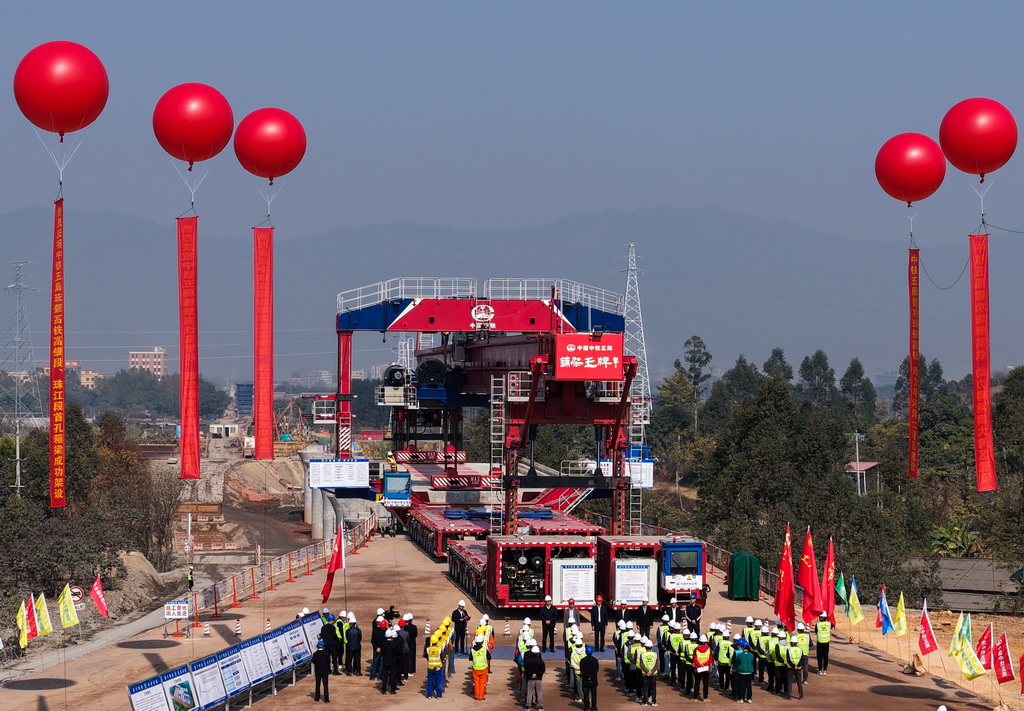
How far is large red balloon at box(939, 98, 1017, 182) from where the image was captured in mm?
28844

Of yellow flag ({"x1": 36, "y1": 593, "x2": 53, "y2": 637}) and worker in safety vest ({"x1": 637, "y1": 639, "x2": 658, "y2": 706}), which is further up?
yellow flag ({"x1": 36, "y1": 593, "x2": 53, "y2": 637})

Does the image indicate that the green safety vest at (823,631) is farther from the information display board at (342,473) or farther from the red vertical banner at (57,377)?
the information display board at (342,473)

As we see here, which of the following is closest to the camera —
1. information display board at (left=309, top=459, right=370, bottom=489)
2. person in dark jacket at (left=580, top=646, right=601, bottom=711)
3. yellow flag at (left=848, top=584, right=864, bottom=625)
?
person in dark jacket at (left=580, top=646, right=601, bottom=711)

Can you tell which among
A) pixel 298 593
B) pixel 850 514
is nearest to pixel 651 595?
pixel 298 593

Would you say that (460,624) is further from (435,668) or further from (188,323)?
(188,323)

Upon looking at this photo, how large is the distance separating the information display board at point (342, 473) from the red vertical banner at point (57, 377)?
103ft

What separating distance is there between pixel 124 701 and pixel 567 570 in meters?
11.6

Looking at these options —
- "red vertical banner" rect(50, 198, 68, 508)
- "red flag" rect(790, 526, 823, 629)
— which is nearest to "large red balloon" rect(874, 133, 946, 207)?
"red flag" rect(790, 526, 823, 629)

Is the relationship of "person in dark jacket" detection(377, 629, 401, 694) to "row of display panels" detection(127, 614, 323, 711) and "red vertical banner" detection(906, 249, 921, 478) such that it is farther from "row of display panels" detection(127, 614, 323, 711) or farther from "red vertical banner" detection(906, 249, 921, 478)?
"red vertical banner" detection(906, 249, 921, 478)

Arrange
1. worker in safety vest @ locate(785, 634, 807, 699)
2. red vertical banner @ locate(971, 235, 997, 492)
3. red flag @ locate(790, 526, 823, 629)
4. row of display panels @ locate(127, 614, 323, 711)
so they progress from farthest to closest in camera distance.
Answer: red vertical banner @ locate(971, 235, 997, 492) < red flag @ locate(790, 526, 823, 629) < worker in safety vest @ locate(785, 634, 807, 699) < row of display panels @ locate(127, 614, 323, 711)

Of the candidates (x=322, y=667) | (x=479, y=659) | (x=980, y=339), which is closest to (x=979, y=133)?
(x=980, y=339)

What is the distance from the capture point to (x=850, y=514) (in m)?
61.0

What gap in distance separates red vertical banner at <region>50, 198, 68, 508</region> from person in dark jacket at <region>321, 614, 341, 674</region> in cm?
605

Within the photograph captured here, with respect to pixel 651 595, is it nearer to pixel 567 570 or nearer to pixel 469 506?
pixel 567 570
